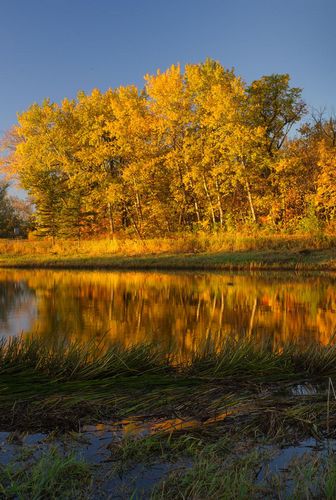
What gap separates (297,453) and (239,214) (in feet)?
117

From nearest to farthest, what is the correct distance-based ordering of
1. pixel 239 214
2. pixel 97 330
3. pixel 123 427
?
pixel 123 427 < pixel 97 330 < pixel 239 214

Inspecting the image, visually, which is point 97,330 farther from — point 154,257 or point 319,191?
point 319,191

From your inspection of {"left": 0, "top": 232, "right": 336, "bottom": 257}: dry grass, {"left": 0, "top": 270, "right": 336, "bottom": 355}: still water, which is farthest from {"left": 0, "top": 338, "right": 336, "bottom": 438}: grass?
{"left": 0, "top": 232, "right": 336, "bottom": 257}: dry grass

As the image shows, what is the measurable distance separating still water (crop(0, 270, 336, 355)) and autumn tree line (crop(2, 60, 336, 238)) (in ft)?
44.5

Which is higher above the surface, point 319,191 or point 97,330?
point 319,191

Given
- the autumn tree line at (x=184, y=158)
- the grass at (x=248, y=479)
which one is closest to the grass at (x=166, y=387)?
the grass at (x=248, y=479)

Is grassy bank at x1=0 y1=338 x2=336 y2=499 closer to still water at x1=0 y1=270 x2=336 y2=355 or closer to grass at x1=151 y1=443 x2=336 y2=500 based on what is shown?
grass at x1=151 y1=443 x2=336 y2=500

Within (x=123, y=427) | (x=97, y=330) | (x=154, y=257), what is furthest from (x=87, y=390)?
(x=154, y=257)

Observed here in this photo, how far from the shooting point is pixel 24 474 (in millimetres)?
3521

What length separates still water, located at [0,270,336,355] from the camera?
10.6 meters

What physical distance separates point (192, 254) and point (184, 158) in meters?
9.41

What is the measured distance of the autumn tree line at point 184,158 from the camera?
35125 millimetres

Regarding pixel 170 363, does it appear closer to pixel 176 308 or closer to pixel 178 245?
pixel 176 308

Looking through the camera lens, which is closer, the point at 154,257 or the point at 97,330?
the point at 97,330
